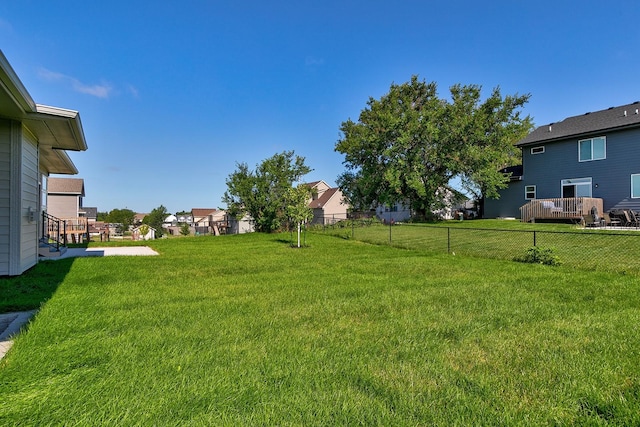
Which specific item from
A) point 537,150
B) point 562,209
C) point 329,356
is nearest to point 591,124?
point 537,150

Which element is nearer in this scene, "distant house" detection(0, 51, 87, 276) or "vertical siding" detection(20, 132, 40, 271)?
"distant house" detection(0, 51, 87, 276)

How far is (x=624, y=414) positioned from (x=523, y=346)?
101 centimetres

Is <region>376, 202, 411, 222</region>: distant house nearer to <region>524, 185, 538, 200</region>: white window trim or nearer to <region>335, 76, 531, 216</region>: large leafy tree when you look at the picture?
<region>335, 76, 531, 216</region>: large leafy tree

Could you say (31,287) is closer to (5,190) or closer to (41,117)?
(5,190)

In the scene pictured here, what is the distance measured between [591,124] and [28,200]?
24734 mm

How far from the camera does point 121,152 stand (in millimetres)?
19234

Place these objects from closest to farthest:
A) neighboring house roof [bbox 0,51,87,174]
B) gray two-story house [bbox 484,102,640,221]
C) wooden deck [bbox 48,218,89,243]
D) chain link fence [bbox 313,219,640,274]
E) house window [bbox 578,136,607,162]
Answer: neighboring house roof [bbox 0,51,87,174] < chain link fence [bbox 313,219,640,274] < wooden deck [bbox 48,218,89,243] < gray two-story house [bbox 484,102,640,221] < house window [bbox 578,136,607,162]

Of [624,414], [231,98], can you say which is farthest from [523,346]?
[231,98]

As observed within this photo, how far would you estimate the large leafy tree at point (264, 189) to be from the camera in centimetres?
2016

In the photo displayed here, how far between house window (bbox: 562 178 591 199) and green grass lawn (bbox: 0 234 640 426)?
1621cm

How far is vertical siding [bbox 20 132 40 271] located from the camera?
22.0 feet

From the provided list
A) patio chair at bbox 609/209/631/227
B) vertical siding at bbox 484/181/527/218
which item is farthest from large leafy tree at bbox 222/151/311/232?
patio chair at bbox 609/209/631/227

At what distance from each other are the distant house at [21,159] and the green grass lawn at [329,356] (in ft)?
4.38

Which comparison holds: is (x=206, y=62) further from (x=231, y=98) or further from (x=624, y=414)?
(x=624, y=414)
